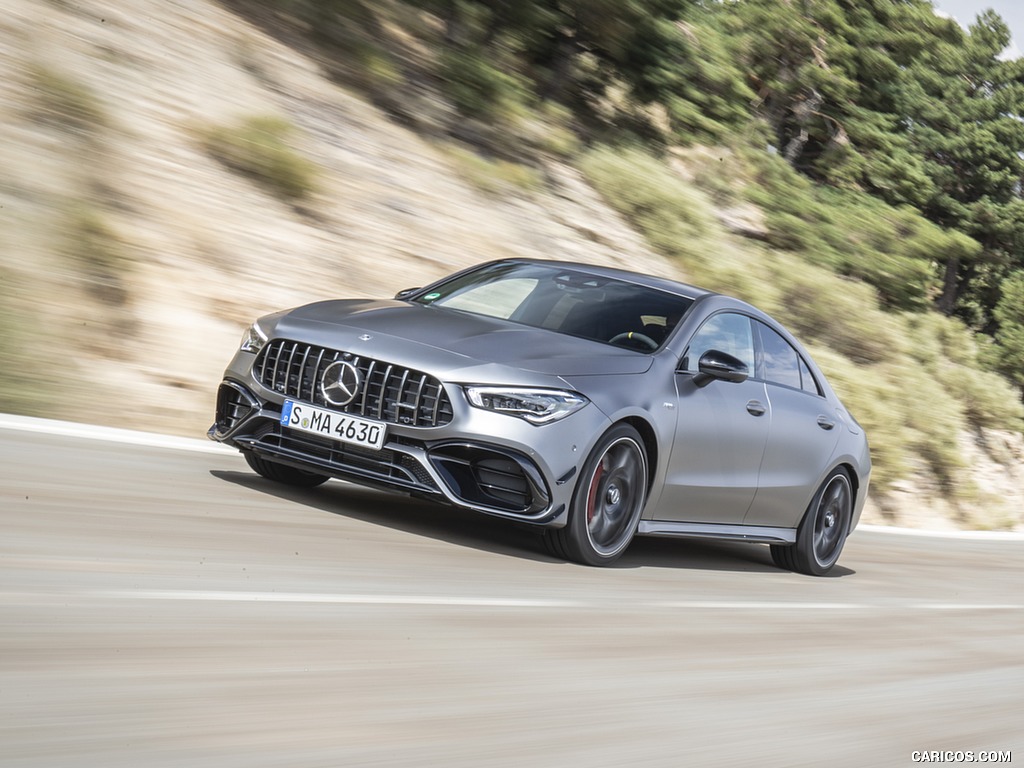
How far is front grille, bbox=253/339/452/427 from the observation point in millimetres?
6121

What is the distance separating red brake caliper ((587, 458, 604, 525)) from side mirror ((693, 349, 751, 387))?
93 centimetres

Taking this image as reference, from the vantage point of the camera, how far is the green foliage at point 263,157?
12250 mm

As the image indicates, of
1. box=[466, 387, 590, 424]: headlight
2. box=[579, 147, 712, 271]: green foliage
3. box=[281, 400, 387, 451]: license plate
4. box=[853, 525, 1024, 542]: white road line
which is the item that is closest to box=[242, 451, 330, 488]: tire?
box=[281, 400, 387, 451]: license plate

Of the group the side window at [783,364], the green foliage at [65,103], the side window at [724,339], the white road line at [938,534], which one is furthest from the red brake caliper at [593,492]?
the white road line at [938,534]

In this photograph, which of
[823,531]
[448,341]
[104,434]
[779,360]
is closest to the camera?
[448,341]

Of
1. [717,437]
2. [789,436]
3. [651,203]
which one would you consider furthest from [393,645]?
[651,203]

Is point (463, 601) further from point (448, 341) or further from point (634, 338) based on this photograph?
point (634, 338)

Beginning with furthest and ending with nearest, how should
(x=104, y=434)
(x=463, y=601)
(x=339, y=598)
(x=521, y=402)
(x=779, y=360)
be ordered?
(x=779, y=360), (x=104, y=434), (x=521, y=402), (x=463, y=601), (x=339, y=598)

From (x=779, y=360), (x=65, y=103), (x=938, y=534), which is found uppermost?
(x=65, y=103)

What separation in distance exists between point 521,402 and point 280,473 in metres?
1.72

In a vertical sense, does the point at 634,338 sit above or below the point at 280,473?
above

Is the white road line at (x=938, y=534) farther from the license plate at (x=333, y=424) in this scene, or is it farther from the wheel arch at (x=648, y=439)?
the license plate at (x=333, y=424)

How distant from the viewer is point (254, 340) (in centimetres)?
680

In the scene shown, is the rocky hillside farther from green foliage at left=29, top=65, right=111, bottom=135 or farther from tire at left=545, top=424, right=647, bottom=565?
tire at left=545, top=424, right=647, bottom=565
